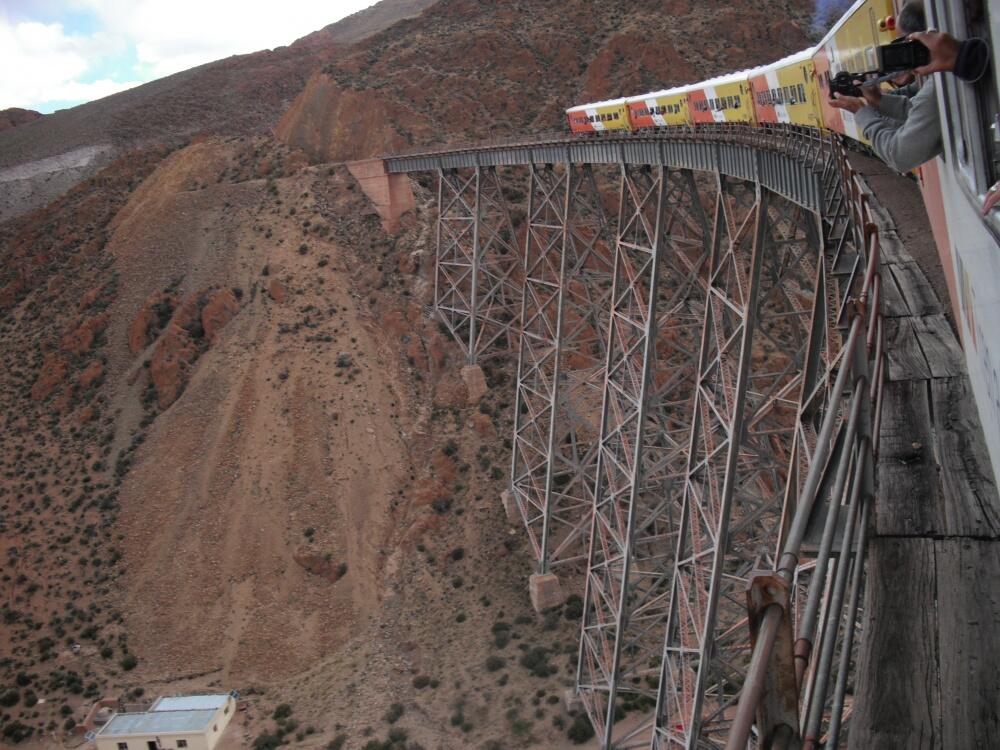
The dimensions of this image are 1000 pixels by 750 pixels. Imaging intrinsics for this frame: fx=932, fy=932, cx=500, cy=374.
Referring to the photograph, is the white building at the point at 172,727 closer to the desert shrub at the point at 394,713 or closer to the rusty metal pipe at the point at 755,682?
the desert shrub at the point at 394,713

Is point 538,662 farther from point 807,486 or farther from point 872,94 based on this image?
point 807,486

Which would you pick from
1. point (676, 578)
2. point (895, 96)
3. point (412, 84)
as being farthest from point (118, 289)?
point (895, 96)

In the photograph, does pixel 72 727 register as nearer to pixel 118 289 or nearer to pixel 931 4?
pixel 118 289

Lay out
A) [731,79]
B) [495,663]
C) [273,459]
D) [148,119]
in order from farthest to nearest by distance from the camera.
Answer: [148,119]
[273,459]
[495,663]
[731,79]

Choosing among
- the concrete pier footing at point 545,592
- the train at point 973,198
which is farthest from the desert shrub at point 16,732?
the train at point 973,198

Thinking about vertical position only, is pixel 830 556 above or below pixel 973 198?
below

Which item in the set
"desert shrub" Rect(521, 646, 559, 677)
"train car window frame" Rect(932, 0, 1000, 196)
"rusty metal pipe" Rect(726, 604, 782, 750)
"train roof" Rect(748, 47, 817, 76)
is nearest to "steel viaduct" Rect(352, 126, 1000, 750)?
"rusty metal pipe" Rect(726, 604, 782, 750)

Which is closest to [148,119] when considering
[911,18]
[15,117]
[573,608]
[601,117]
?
[15,117]
